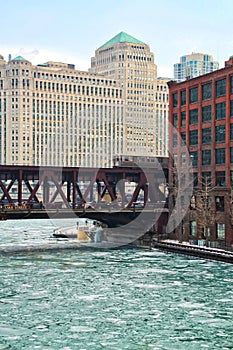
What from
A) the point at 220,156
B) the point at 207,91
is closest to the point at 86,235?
the point at 220,156

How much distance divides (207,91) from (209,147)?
9173mm

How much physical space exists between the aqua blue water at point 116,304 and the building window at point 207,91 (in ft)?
99.1

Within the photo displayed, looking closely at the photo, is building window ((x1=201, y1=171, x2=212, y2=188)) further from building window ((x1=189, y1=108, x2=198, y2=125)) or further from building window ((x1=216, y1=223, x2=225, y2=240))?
building window ((x1=189, y1=108, x2=198, y2=125))

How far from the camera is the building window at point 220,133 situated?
101394mm

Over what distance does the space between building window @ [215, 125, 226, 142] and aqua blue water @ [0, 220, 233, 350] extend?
2328 cm

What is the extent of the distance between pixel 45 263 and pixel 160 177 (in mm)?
48538

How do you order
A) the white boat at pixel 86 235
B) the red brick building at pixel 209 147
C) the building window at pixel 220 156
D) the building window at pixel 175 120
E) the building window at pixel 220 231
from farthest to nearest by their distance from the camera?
1. the white boat at pixel 86 235
2. the building window at pixel 175 120
3. the building window at pixel 220 156
4. the red brick building at pixel 209 147
5. the building window at pixel 220 231

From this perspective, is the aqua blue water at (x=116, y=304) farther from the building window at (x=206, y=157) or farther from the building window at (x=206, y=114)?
the building window at (x=206, y=114)

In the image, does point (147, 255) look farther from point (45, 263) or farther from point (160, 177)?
point (160, 177)

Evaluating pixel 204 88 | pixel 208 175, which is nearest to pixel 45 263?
pixel 208 175

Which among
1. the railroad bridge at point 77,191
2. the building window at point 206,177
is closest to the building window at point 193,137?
the building window at point 206,177

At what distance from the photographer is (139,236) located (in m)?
116

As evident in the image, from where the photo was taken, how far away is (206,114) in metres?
106

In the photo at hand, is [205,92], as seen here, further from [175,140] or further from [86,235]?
[86,235]
